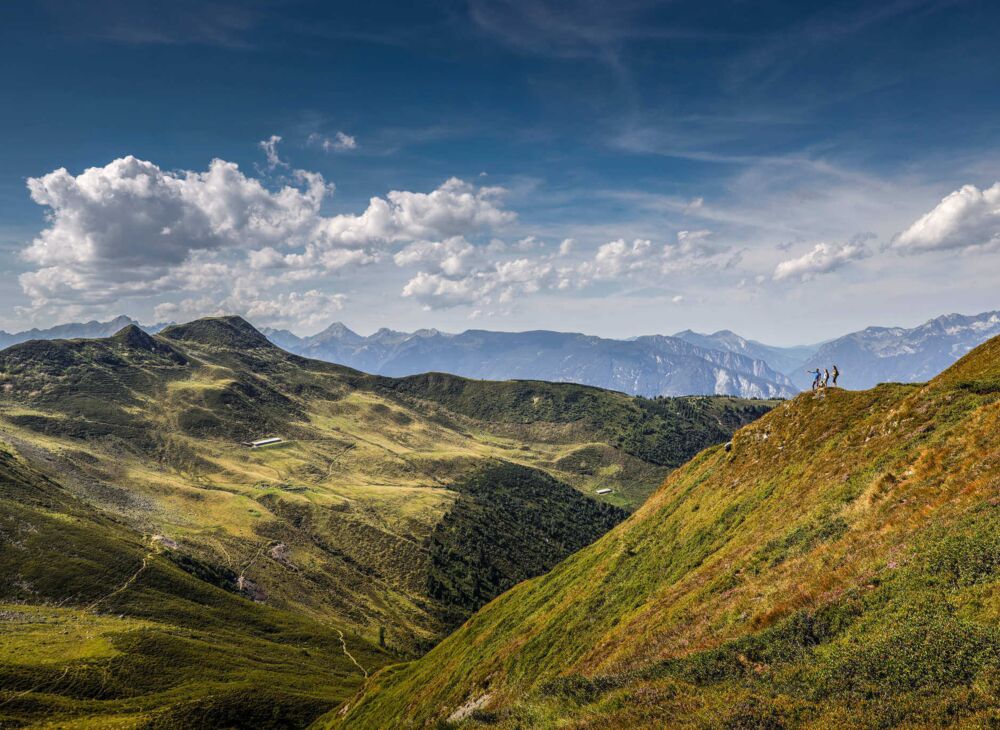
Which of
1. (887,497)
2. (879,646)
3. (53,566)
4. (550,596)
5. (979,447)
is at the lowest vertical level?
(53,566)

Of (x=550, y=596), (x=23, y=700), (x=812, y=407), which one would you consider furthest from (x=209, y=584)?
(x=812, y=407)

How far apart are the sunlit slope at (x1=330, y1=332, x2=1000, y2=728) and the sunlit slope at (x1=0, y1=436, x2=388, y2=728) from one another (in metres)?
73.2

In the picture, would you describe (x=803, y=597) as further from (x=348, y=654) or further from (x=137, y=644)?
(x=348, y=654)

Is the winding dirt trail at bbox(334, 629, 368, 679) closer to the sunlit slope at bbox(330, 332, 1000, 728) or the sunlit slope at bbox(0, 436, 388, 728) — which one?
the sunlit slope at bbox(0, 436, 388, 728)

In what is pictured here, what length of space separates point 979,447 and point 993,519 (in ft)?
37.2

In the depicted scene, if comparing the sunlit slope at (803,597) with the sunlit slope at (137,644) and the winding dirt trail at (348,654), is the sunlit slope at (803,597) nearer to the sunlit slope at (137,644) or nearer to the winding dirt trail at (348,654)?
the sunlit slope at (137,644)

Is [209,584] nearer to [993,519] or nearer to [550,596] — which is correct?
[550,596]

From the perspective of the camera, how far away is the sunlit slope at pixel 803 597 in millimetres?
18312

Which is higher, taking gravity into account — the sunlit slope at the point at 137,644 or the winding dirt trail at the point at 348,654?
the sunlit slope at the point at 137,644

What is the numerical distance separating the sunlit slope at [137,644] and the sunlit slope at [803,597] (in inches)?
2880

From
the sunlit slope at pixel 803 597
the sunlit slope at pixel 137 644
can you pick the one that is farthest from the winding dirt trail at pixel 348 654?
the sunlit slope at pixel 803 597

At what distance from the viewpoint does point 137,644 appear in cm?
12988

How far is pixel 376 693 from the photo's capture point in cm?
9150

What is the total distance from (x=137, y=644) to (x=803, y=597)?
550 feet
